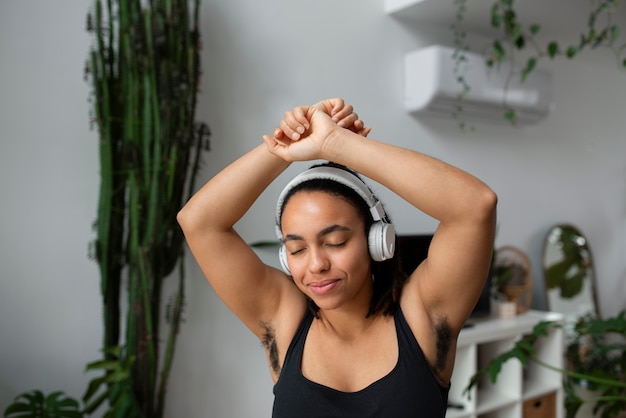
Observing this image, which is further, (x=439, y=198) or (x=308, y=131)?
(x=308, y=131)

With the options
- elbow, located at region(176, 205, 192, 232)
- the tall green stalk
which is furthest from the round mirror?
elbow, located at region(176, 205, 192, 232)

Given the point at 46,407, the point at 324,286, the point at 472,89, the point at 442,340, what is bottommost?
the point at 46,407

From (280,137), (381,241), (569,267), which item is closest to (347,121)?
(280,137)

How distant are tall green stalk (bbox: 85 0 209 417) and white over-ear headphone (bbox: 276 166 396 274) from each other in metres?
1.03

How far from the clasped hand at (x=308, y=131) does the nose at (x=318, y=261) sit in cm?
16

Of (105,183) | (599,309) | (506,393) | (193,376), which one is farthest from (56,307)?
(599,309)

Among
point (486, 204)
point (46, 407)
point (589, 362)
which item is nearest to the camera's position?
point (486, 204)

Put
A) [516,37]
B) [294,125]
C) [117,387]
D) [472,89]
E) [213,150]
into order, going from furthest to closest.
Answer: [472,89] < [516,37] < [213,150] < [117,387] < [294,125]

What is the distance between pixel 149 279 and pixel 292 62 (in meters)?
1.24

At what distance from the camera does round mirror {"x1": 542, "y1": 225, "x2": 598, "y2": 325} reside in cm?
388

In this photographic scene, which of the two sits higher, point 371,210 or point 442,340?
point 371,210

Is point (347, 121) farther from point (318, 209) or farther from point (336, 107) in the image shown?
point (318, 209)

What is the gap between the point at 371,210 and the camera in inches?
43.1

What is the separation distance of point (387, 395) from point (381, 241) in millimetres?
267
